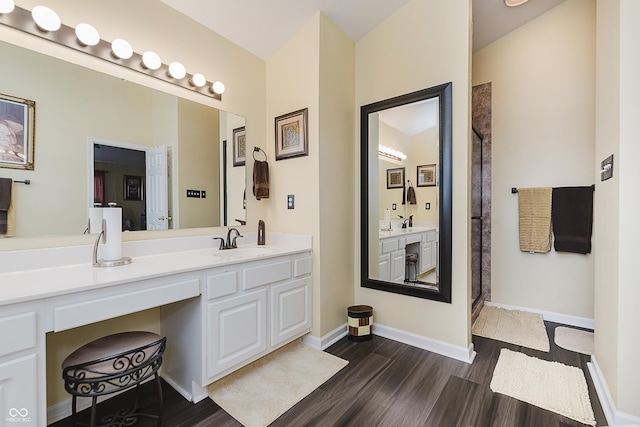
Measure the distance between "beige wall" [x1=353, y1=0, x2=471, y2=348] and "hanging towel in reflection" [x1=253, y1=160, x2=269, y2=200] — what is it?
1123mm

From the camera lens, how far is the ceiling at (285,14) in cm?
206

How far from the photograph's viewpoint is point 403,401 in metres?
1.68

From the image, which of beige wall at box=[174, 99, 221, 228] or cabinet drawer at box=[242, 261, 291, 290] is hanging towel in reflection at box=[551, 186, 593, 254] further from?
beige wall at box=[174, 99, 221, 228]

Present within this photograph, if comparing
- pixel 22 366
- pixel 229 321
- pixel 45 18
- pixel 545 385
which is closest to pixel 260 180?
pixel 229 321

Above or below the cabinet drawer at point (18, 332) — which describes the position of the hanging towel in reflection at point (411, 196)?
above

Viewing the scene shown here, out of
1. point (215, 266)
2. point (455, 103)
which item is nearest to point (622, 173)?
point (455, 103)

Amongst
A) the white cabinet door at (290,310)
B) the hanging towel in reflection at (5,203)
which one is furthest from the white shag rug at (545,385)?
the hanging towel in reflection at (5,203)

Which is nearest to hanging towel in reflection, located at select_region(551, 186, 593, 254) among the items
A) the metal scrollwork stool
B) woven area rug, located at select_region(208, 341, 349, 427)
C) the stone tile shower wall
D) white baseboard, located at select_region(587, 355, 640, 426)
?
the stone tile shower wall

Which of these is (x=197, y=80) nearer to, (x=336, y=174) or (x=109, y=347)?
(x=336, y=174)

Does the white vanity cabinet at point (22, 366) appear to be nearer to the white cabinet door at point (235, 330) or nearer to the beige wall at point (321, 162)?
the white cabinet door at point (235, 330)

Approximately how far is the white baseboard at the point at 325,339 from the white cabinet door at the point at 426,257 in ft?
3.00

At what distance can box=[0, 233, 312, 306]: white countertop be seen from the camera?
113cm

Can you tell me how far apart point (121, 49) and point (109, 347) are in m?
1.70

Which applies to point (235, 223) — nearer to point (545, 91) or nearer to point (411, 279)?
point (411, 279)
